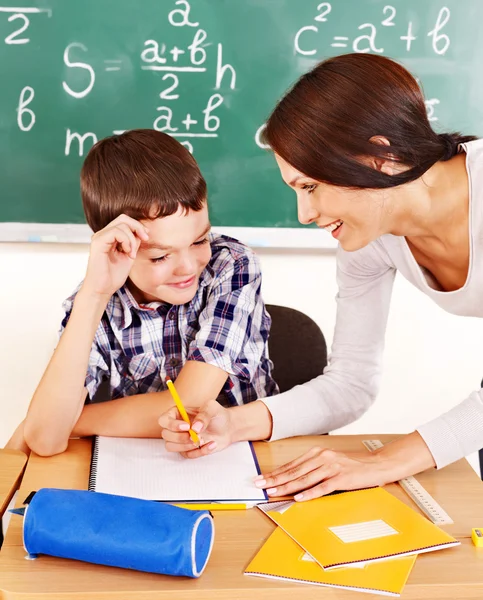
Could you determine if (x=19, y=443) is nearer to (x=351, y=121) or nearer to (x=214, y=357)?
(x=214, y=357)

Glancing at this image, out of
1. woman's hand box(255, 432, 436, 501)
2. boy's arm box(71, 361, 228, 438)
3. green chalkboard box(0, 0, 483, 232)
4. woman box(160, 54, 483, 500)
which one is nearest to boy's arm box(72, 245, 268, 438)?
boy's arm box(71, 361, 228, 438)

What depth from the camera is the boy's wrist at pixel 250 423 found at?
1.24m

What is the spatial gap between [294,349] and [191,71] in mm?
903

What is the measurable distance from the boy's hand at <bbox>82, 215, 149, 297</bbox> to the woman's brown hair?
0.31 m

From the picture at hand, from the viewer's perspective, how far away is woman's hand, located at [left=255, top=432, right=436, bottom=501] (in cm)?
105

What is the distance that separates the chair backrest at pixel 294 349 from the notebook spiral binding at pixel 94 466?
633mm

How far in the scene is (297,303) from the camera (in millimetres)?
2332

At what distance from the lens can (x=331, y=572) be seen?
0.84m

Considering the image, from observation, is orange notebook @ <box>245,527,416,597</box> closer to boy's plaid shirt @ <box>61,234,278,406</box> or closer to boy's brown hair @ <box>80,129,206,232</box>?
boy's plaid shirt @ <box>61,234,278,406</box>

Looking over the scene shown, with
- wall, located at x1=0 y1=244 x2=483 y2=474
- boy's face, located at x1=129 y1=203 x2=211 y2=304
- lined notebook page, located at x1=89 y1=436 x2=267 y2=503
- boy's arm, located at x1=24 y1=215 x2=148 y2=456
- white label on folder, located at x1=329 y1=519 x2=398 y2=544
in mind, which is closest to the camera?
white label on folder, located at x1=329 y1=519 x2=398 y2=544

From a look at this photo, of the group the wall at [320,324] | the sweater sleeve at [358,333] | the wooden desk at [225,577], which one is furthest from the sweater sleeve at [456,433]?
the wall at [320,324]

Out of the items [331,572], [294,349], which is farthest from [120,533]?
[294,349]

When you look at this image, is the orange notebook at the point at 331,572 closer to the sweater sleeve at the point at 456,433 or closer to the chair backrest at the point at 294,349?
the sweater sleeve at the point at 456,433

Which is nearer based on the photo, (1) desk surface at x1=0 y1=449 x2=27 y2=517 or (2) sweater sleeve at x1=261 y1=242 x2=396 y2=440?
(1) desk surface at x1=0 y1=449 x2=27 y2=517
